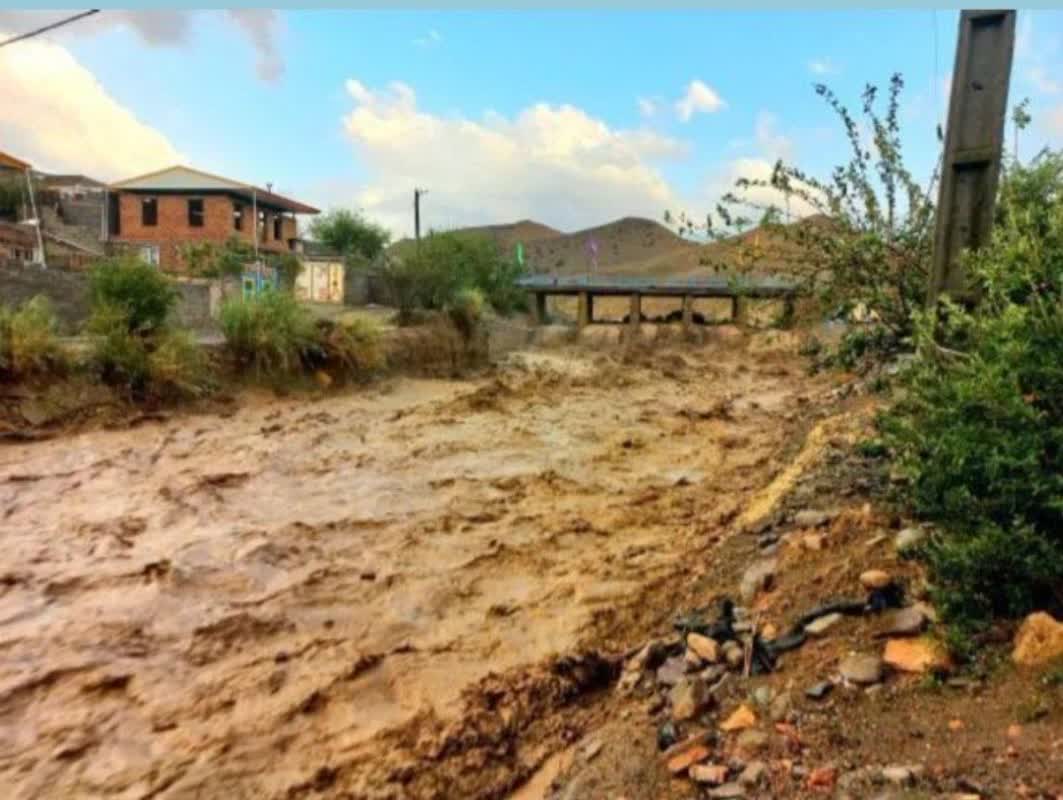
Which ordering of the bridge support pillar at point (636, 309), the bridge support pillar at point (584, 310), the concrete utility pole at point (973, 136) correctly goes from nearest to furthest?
the concrete utility pole at point (973, 136)
the bridge support pillar at point (636, 309)
the bridge support pillar at point (584, 310)

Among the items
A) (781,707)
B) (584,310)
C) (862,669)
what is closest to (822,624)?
(862,669)

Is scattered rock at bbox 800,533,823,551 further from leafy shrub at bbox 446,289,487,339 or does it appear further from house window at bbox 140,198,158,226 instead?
house window at bbox 140,198,158,226

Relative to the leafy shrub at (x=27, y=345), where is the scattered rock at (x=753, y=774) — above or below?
below

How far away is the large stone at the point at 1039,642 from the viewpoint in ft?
7.85

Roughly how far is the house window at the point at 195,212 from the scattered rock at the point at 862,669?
34.9 m

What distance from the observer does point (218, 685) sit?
385cm

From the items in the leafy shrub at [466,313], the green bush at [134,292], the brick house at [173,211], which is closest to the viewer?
the green bush at [134,292]

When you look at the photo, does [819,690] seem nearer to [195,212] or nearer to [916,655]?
[916,655]

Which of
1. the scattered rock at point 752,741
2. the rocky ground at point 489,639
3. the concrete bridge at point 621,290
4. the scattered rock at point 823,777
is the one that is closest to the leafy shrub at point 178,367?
the rocky ground at point 489,639

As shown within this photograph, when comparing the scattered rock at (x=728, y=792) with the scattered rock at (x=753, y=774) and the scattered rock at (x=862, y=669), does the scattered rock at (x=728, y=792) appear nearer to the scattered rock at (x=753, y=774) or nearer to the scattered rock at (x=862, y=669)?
the scattered rock at (x=753, y=774)

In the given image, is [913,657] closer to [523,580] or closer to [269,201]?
[523,580]

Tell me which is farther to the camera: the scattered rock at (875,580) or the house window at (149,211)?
the house window at (149,211)

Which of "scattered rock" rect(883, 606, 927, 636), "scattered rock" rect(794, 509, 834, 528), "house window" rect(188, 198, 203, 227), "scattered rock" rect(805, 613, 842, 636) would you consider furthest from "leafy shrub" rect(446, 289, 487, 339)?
"house window" rect(188, 198, 203, 227)

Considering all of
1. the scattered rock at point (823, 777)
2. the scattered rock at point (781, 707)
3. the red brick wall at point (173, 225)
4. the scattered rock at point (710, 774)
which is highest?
the red brick wall at point (173, 225)
